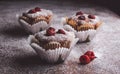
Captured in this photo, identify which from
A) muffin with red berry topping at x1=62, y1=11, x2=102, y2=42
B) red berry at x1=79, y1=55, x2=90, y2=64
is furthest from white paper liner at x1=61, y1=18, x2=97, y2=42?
red berry at x1=79, y1=55, x2=90, y2=64

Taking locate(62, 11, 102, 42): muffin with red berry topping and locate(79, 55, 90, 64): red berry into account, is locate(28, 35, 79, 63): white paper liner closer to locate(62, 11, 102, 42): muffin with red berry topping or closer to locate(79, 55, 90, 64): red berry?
locate(79, 55, 90, 64): red berry

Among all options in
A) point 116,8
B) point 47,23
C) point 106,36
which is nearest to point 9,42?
point 47,23

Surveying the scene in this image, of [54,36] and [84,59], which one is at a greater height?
[54,36]

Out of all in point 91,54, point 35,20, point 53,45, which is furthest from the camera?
point 35,20

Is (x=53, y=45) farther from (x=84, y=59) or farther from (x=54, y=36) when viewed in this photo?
(x=84, y=59)

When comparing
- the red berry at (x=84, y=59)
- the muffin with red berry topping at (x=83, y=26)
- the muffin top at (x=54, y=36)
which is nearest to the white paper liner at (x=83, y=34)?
the muffin with red berry topping at (x=83, y=26)

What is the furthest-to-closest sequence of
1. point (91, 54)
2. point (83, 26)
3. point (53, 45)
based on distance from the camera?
point (83, 26) < point (91, 54) < point (53, 45)

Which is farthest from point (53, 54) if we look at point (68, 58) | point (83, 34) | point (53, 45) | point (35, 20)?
point (35, 20)
